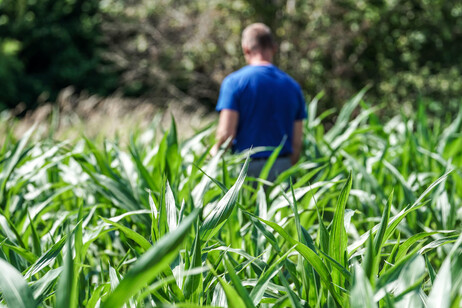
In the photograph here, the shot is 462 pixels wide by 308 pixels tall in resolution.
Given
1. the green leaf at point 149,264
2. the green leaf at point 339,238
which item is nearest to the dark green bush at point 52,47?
the green leaf at point 339,238

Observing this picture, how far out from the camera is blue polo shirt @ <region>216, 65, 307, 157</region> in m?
3.11

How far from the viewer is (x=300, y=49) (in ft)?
26.9

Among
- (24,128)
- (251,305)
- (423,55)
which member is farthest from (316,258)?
(423,55)

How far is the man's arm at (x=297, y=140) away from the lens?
10.9ft

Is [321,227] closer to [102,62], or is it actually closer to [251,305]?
[251,305]

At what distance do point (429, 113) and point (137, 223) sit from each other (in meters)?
7.08

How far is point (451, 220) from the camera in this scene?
209 cm

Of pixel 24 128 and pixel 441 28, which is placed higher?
pixel 24 128

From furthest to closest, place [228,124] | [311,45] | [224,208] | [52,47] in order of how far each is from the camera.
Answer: [52,47] → [311,45] → [228,124] → [224,208]

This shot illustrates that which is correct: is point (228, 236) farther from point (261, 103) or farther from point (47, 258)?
point (261, 103)

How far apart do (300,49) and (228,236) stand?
6.79m

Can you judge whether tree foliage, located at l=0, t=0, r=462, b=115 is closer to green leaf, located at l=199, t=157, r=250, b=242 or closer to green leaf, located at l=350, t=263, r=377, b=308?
green leaf, located at l=199, t=157, r=250, b=242

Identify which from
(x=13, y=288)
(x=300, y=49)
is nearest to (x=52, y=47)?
(x=300, y=49)

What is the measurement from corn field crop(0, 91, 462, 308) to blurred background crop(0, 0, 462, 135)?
14.9 ft
